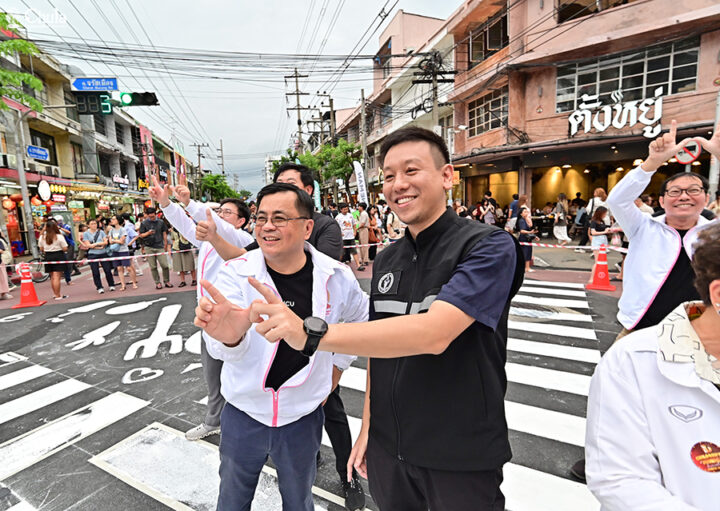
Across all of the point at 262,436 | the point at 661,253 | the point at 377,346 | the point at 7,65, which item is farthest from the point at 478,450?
the point at 7,65

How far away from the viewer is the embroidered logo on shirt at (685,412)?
3.36 feet

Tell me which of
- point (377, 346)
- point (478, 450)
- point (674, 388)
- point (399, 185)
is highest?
point (399, 185)

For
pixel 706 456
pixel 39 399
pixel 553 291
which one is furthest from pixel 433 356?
pixel 553 291

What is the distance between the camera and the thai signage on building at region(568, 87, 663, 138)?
1381cm

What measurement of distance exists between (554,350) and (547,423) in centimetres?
194

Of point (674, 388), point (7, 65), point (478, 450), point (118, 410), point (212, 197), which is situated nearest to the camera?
point (674, 388)

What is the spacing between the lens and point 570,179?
19.9 m

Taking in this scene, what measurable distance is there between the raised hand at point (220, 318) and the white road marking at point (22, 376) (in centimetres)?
490

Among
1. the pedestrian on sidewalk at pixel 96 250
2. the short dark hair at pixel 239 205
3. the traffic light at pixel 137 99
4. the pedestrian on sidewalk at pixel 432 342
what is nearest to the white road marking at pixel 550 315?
the short dark hair at pixel 239 205

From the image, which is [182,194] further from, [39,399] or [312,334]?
[39,399]

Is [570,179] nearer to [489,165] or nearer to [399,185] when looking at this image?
[489,165]

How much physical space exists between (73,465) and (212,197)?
3158 inches

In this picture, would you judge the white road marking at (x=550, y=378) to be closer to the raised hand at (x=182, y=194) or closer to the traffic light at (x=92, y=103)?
the raised hand at (x=182, y=194)

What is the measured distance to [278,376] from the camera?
187 cm
